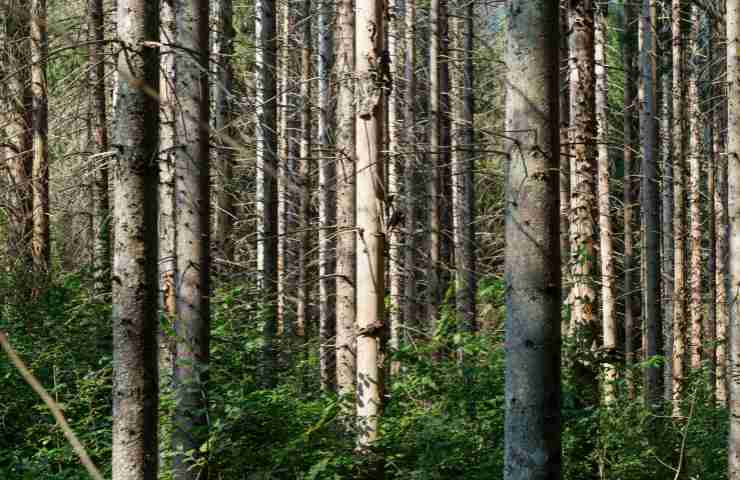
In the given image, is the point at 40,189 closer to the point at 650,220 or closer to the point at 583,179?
the point at 583,179

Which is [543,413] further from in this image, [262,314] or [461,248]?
[461,248]

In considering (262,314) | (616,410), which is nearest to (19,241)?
(262,314)

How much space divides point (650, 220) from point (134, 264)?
424 inches

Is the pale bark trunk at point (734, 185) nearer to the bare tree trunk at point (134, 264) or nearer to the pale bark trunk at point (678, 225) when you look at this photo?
the bare tree trunk at point (134, 264)

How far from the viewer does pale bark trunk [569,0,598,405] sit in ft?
26.7

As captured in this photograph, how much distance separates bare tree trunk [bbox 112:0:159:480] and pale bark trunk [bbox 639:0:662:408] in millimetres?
9061

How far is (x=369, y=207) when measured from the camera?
6.62m

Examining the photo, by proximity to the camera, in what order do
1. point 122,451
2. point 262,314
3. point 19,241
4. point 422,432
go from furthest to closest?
point 19,241, point 262,314, point 422,432, point 122,451

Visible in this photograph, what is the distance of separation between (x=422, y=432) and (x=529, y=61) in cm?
392

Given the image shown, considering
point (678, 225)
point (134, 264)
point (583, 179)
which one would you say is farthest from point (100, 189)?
point (678, 225)

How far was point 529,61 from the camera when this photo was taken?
379 centimetres

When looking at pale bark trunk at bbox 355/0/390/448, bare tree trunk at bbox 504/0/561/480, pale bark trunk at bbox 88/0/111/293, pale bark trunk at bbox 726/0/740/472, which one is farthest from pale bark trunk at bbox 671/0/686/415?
bare tree trunk at bbox 504/0/561/480

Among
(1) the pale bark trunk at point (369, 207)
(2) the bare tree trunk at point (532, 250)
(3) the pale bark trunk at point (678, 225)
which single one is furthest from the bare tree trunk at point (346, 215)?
(3) the pale bark trunk at point (678, 225)

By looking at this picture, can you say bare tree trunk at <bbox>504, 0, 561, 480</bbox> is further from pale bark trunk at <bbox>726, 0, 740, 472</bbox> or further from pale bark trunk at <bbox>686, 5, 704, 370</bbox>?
pale bark trunk at <bbox>686, 5, 704, 370</bbox>
